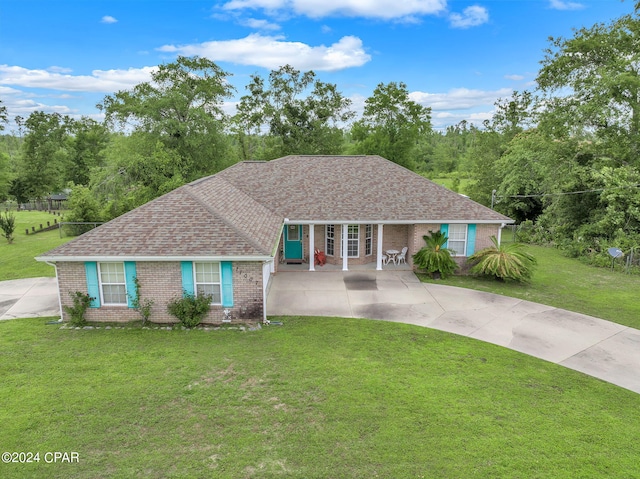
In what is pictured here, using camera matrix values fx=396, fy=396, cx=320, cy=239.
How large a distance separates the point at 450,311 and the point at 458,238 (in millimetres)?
5140

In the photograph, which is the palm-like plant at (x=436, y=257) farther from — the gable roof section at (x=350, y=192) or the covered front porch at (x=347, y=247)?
the covered front porch at (x=347, y=247)

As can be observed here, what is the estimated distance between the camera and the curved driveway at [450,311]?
998cm

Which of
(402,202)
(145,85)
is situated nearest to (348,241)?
(402,202)

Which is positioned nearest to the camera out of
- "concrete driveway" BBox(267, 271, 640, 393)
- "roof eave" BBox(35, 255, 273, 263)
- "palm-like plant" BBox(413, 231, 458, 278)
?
"concrete driveway" BBox(267, 271, 640, 393)

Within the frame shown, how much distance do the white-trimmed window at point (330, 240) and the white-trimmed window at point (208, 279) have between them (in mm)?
7773

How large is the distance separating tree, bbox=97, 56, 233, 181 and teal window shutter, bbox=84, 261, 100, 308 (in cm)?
1504

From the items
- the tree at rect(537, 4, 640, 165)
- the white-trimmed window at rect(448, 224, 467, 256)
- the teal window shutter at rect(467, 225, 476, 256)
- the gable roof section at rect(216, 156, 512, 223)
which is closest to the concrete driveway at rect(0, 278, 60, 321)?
the gable roof section at rect(216, 156, 512, 223)

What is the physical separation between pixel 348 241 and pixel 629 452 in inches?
510

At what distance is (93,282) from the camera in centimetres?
1162

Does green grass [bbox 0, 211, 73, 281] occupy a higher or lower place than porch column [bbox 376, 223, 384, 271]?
lower

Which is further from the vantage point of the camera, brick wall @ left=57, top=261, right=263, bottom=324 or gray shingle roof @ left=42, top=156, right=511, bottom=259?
gray shingle roof @ left=42, top=156, right=511, bottom=259

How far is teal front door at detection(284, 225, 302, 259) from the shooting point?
18.6 m

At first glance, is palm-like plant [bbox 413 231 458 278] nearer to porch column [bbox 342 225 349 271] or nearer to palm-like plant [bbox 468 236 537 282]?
palm-like plant [bbox 468 236 537 282]

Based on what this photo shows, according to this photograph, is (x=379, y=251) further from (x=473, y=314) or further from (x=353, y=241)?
(x=473, y=314)
